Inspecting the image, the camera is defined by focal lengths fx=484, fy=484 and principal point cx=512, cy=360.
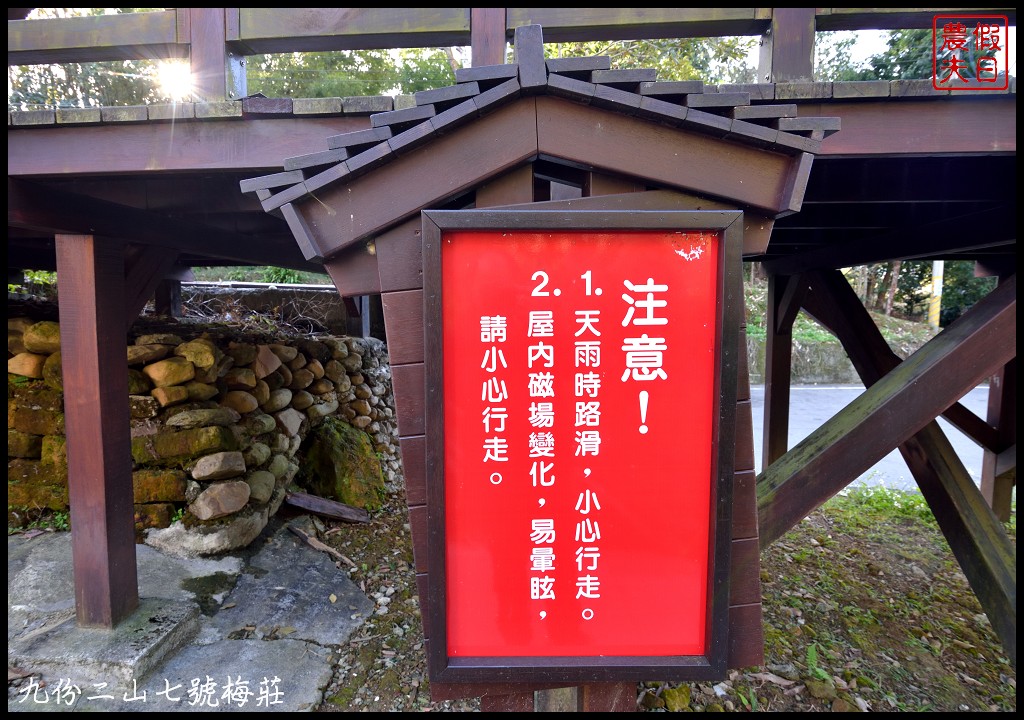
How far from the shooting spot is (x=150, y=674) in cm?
260

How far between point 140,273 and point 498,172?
2672mm

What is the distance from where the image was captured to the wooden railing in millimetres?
1888

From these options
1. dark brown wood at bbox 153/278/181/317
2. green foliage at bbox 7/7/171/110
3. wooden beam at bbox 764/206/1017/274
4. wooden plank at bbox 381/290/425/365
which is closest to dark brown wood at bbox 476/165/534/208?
wooden plank at bbox 381/290/425/365

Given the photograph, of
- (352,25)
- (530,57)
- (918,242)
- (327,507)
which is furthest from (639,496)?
(327,507)

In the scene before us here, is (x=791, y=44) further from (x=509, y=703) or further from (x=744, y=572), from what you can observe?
(x=509, y=703)

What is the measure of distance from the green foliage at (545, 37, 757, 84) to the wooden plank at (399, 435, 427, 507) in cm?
718

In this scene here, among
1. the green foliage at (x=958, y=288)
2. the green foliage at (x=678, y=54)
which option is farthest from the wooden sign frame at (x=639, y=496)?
the green foliage at (x=958, y=288)

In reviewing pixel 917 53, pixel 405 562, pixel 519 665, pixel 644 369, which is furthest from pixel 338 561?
pixel 917 53

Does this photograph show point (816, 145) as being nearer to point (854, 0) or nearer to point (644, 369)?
point (854, 0)

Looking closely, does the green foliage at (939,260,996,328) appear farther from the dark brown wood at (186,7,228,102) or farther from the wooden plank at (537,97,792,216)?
the dark brown wood at (186,7,228,102)

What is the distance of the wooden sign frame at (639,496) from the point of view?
1570 millimetres

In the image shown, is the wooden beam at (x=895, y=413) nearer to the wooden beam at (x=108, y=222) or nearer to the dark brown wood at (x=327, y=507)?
the wooden beam at (x=108, y=222)

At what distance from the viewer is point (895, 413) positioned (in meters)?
2.03

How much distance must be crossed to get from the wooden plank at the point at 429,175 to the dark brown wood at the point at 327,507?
3.53 metres
